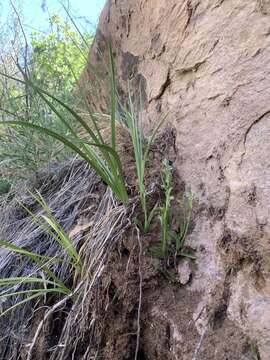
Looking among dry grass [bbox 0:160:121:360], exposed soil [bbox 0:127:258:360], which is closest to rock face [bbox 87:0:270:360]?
exposed soil [bbox 0:127:258:360]

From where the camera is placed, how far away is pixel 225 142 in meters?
1.06

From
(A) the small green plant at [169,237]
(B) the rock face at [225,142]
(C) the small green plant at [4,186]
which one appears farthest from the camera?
(C) the small green plant at [4,186]

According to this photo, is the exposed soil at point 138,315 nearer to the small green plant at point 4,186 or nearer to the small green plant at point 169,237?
the small green plant at point 169,237

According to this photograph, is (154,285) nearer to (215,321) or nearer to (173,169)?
(215,321)

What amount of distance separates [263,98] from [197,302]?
1.67 ft

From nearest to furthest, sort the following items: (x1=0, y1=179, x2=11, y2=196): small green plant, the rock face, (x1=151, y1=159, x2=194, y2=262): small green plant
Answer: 1. the rock face
2. (x1=151, y1=159, x2=194, y2=262): small green plant
3. (x1=0, y1=179, x2=11, y2=196): small green plant

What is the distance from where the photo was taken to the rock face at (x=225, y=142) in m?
0.89

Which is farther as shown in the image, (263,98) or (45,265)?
(45,265)

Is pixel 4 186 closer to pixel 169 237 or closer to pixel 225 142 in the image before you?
pixel 169 237

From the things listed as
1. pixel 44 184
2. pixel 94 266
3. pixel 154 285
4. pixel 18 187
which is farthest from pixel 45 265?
pixel 18 187

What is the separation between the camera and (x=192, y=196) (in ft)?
3.55

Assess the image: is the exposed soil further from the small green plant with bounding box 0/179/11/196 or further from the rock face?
the small green plant with bounding box 0/179/11/196

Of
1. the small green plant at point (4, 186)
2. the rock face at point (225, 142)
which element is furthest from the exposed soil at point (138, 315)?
the small green plant at point (4, 186)

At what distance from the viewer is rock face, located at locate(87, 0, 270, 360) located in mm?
894
